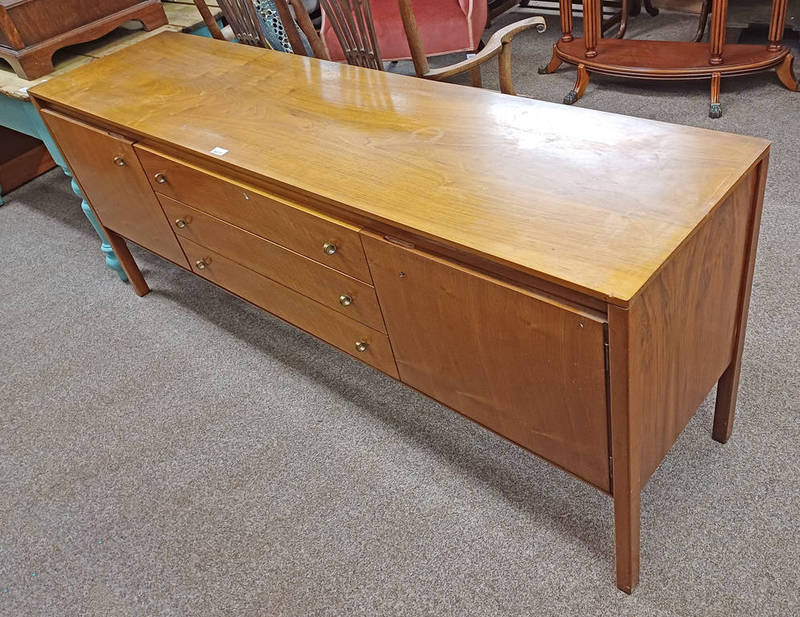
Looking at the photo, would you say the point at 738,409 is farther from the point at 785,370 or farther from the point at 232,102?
the point at 232,102

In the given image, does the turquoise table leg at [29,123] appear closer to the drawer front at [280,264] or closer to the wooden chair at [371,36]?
the drawer front at [280,264]

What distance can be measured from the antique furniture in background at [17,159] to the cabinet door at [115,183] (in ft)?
4.02

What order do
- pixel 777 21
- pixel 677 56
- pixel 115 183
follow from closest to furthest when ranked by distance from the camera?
pixel 115 183 → pixel 777 21 → pixel 677 56

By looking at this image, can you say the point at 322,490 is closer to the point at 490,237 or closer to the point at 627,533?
the point at 627,533

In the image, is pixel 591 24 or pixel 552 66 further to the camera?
pixel 552 66

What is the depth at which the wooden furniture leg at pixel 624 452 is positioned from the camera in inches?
34.5

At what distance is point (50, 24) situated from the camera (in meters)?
2.00

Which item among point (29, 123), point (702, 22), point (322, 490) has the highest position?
point (29, 123)

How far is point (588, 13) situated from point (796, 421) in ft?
5.64

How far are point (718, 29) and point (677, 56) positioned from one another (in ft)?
0.61

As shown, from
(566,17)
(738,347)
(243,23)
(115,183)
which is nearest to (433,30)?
(566,17)

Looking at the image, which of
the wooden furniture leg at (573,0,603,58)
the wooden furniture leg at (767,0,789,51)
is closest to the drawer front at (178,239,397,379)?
the wooden furniture leg at (573,0,603,58)

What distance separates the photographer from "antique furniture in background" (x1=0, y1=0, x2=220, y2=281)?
194 cm

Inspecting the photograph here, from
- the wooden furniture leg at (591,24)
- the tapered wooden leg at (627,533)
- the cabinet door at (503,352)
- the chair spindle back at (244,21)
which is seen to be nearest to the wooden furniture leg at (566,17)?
the wooden furniture leg at (591,24)
